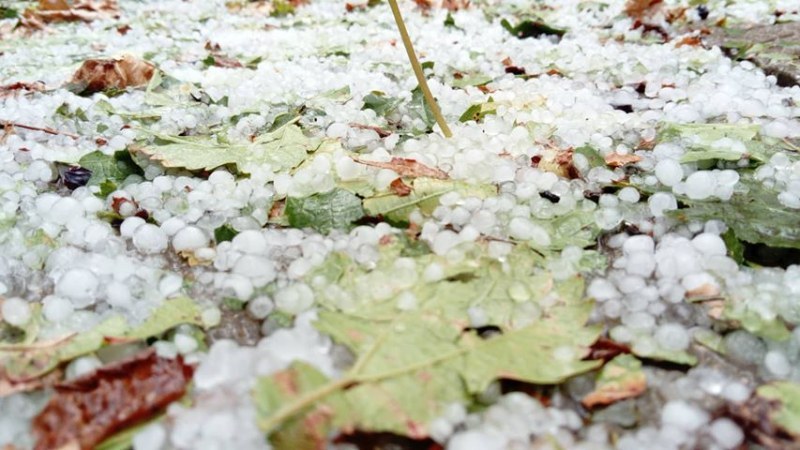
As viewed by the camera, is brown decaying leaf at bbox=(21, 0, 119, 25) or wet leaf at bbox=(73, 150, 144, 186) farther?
brown decaying leaf at bbox=(21, 0, 119, 25)

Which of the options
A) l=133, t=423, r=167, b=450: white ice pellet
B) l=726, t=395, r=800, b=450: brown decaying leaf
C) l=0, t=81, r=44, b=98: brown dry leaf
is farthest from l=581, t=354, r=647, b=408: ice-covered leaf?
l=0, t=81, r=44, b=98: brown dry leaf

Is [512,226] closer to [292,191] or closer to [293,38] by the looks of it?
[292,191]

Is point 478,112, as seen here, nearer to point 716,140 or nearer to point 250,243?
point 716,140

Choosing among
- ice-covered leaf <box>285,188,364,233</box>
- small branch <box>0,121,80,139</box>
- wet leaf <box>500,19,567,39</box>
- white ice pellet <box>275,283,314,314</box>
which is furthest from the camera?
wet leaf <box>500,19,567,39</box>

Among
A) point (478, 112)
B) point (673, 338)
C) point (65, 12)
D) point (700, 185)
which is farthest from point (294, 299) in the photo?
point (65, 12)

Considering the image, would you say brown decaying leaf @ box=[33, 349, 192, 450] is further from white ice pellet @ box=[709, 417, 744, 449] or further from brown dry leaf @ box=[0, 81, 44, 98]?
brown dry leaf @ box=[0, 81, 44, 98]

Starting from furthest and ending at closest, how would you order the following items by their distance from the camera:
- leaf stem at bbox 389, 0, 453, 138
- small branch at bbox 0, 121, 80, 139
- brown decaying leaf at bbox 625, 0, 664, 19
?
brown decaying leaf at bbox 625, 0, 664, 19 < small branch at bbox 0, 121, 80, 139 < leaf stem at bbox 389, 0, 453, 138

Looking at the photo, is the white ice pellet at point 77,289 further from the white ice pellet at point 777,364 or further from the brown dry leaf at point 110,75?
the brown dry leaf at point 110,75
